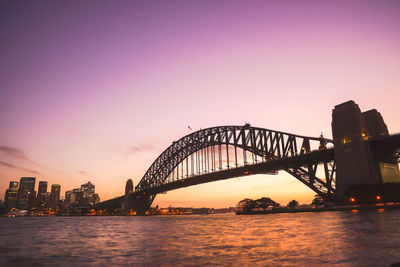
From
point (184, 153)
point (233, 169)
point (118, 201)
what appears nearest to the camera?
point (233, 169)

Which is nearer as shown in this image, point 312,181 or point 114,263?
point 114,263

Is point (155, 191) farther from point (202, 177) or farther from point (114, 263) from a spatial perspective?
point (114, 263)

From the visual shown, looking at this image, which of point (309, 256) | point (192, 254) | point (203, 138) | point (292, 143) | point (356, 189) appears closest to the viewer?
point (309, 256)

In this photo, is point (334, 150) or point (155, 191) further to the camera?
point (155, 191)

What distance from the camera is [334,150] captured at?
155ft

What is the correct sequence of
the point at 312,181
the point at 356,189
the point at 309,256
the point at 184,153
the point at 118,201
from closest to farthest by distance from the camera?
the point at 309,256, the point at 356,189, the point at 312,181, the point at 184,153, the point at 118,201

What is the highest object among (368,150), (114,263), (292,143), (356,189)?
(292,143)

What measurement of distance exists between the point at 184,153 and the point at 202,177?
25724mm

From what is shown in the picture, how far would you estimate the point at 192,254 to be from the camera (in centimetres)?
1137

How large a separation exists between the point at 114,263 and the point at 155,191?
95.7m

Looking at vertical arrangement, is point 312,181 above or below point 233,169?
below

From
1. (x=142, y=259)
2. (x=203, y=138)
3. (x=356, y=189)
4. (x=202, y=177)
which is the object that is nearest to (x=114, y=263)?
(x=142, y=259)

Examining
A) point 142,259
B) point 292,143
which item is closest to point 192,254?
point 142,259

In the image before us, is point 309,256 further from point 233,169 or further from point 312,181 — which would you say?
point 233,169
